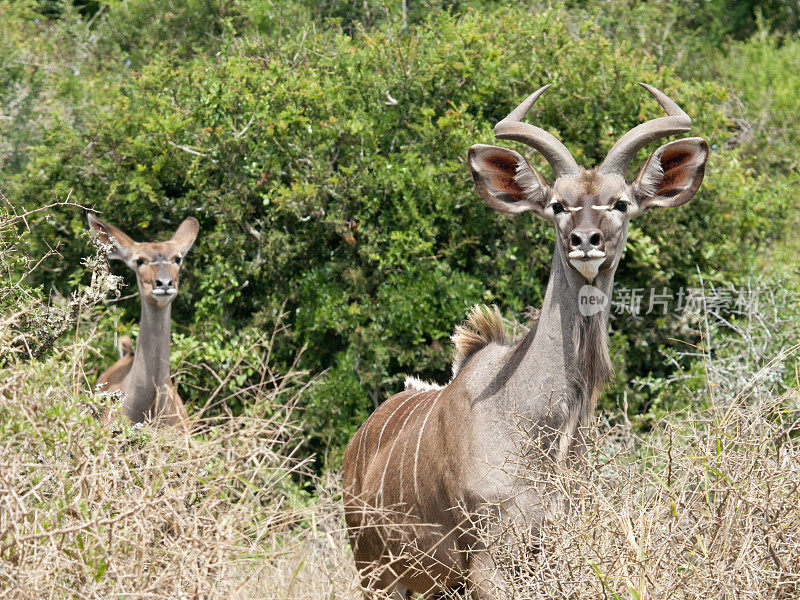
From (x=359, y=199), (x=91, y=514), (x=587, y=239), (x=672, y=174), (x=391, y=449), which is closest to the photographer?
(x=91, y=514)

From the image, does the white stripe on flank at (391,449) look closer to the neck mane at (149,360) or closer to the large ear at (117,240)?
the neck mane at (149,360)

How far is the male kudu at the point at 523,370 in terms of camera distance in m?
3.66

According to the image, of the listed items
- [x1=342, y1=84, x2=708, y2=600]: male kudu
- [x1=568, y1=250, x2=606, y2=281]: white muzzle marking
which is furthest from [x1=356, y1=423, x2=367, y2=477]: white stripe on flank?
[x1=568, y1=250, x2=606, y2=281]: white muzzle marking

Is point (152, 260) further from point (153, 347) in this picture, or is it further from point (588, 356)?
point (588, 356)

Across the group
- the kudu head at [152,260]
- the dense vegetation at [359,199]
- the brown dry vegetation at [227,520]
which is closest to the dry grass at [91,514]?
the brown dry vegetation at [227,520]

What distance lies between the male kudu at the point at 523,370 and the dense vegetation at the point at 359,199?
2171mm

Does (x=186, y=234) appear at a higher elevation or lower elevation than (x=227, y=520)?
lower

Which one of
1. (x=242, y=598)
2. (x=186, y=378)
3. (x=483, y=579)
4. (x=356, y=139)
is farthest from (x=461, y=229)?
(x=242, y=598)

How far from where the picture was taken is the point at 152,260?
612 cm

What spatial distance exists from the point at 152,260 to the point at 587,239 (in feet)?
10.6

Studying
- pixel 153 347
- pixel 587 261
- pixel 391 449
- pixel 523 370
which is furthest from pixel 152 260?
pixel 587 261

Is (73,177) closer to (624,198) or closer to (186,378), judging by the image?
(186,378)

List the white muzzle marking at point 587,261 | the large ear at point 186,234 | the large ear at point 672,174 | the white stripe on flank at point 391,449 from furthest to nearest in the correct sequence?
the large ear at point 186,234 < the white stripe on flank at point 391,449 < the large ear at point 672,174 < the white muzzle marking at point 587,261

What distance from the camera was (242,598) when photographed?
316 centimetres
